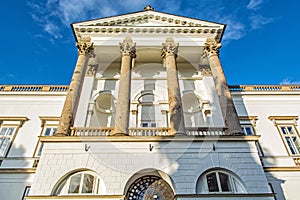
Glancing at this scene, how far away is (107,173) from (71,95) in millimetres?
5254

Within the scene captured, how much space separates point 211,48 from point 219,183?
9733mm

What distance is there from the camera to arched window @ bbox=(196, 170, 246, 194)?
34.5 feet

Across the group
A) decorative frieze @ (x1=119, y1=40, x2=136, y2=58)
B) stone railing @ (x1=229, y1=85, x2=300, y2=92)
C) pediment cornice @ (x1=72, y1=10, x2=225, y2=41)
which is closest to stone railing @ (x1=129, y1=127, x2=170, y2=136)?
decorative frieze @ (x1=119, y1=40, x2=136, y2=58)

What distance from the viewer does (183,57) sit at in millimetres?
19188

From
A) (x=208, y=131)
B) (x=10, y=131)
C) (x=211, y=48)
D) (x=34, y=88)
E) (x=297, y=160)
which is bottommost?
(x=297, y=160)

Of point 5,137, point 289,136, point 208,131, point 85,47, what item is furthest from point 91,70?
point 289,136

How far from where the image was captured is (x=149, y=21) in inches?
757

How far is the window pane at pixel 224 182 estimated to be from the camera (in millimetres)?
10562

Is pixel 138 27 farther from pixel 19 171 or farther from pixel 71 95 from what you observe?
pixel 19 171

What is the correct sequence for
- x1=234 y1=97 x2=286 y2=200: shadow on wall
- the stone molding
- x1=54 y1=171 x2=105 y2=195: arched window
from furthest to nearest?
the stone molding
x1=234 y1=97 x2=286 y2=200: shadow on wall
x1=54 y1=171 x2=105 y2=195: arched window

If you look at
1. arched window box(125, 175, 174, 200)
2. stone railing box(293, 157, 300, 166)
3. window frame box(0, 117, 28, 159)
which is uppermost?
window frame box(0, 117, 28, 159)

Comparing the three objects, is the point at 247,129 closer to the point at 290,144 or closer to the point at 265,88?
the point at 290,144

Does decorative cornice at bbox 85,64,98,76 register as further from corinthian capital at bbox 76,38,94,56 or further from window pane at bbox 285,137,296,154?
window pane at bbox 285,137,296,154

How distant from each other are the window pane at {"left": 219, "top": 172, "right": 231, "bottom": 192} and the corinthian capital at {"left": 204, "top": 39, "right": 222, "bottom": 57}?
343 inches
